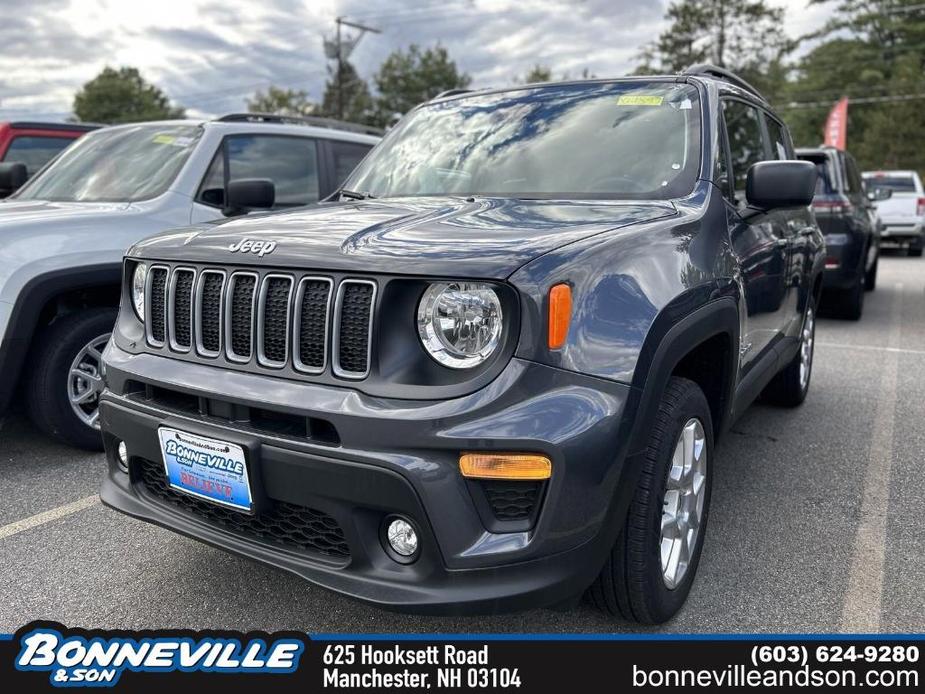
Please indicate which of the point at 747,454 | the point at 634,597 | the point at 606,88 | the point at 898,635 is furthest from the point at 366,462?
the point at 747,454

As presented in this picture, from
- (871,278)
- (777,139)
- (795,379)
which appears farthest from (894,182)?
(777,139)

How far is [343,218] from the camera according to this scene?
101 inches

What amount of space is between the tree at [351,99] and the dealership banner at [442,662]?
50.5 metres

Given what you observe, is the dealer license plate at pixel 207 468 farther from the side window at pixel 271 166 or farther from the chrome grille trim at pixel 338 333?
the side window at pixel 271 166

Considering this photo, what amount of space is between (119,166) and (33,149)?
4.48 m

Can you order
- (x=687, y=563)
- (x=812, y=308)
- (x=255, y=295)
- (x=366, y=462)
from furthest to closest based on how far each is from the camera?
(x=812, y=308) → (x=687, y=563) → (x=255, y=295) → (x=366, y=462)

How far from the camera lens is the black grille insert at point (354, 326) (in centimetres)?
204

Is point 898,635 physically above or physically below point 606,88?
below

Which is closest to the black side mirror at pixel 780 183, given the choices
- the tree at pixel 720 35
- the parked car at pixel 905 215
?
the parked car at pixel 905 215

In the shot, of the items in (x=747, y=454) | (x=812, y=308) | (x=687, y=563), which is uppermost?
(x=812, y=308)

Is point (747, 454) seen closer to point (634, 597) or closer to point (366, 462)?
point (634, 597)

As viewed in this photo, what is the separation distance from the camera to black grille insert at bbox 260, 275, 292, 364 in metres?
2.20

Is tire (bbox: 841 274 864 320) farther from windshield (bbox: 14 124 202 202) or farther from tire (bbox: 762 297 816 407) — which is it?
windshield (bbox: 14 124 202 202)

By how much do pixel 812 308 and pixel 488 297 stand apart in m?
3.86
